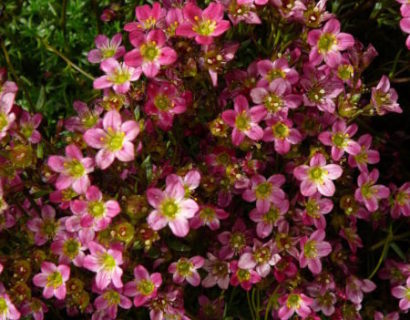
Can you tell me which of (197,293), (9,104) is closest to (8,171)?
(9,104)

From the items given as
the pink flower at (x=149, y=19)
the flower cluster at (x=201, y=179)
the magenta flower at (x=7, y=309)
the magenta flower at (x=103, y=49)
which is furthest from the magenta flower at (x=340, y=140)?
the magenta flower at (x=7, y=309)

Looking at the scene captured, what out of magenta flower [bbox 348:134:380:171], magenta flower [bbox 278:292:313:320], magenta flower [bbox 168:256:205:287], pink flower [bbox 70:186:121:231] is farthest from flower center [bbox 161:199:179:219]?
magenta flower [bbox 348:134:380:171]

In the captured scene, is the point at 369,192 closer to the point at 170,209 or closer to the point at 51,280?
the point at 170,209

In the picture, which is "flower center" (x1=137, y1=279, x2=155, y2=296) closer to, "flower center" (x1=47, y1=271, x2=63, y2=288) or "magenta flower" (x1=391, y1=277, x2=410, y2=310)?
"flower center" (x1=47, y1=271, x2=63, y2=288)

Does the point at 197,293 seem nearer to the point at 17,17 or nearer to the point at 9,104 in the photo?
the point at 9,104

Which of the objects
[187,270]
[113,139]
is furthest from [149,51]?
[187,270]
